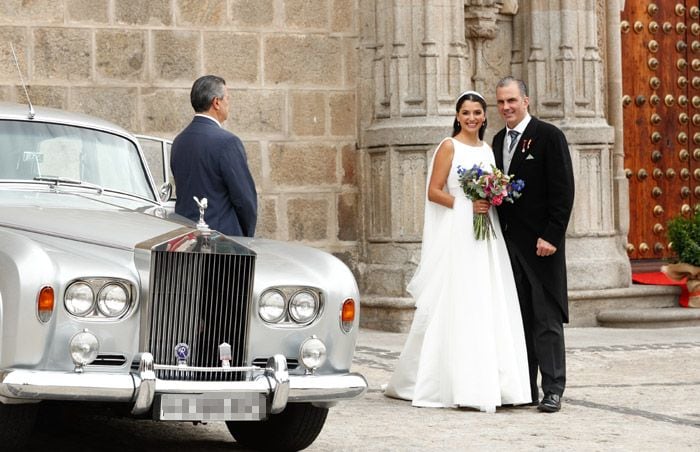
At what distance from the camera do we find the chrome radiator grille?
5871 millimetres

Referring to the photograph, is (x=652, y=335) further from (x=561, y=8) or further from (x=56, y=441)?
(x=56, y=441)

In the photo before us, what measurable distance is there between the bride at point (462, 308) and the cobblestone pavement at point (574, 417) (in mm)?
141

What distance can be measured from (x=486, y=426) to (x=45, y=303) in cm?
279

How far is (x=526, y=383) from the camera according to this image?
8203 mm

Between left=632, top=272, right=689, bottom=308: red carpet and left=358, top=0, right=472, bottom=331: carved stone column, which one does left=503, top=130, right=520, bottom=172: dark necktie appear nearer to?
left=358, top=0, right=472, bottom=331: carved stone column

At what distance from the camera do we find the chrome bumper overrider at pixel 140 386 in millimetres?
5492

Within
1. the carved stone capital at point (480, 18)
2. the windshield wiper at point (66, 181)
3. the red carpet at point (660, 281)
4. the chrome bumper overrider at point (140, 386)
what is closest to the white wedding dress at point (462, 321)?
the windshield wiper at point (66, 181)

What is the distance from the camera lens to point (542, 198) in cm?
828

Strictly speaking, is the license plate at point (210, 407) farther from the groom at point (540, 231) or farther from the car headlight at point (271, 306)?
the groom at point (540, 231)

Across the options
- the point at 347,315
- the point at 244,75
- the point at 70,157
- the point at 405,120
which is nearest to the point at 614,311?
the point at 405,120

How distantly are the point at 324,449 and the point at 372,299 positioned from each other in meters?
5.98

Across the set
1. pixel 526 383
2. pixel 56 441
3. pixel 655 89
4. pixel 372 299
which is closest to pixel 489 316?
pixel 526 383

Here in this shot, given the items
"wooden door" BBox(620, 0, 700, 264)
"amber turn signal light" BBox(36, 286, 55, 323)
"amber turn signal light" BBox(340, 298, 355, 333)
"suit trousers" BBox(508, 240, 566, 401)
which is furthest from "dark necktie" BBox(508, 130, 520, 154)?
"wooden door" BBox(620, 0, 700, 264)

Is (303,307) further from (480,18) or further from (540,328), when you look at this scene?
(480,18)
